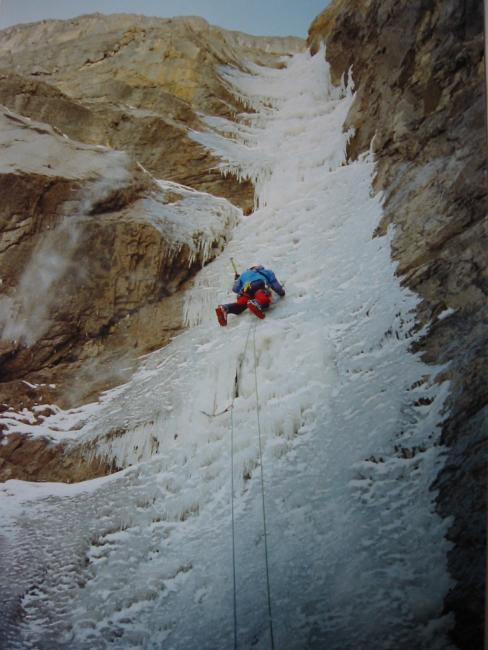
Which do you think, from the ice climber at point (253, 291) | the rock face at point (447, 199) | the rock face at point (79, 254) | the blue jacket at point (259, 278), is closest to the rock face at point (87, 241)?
the rock face at point (79, 254)

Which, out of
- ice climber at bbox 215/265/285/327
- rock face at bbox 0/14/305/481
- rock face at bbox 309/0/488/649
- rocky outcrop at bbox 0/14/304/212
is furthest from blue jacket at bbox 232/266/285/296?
rocky outcrop at bbox 0/14/304/212

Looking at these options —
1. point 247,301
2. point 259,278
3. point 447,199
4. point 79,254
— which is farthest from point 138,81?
point 447,199

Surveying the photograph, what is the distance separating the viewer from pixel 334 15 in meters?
10.4

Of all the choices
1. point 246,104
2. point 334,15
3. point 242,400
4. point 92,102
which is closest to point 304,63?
point 334,15

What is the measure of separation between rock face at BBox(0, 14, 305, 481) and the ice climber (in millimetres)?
812

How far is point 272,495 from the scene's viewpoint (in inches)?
145

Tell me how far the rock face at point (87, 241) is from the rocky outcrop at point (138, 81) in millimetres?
35

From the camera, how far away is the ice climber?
502cm

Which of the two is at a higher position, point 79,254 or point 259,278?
point 259,278

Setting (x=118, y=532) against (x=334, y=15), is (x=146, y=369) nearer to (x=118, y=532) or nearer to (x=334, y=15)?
(x=118, y=532)

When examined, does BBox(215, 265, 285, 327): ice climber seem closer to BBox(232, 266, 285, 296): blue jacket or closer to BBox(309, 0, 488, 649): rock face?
BBox(232, 266, 285, 296): blue jacket

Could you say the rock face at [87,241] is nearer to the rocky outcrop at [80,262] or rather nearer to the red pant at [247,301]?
the rocky outcrop at [80,262]

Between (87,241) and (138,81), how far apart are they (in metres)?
5.14

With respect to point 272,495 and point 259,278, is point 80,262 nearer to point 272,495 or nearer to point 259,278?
point 259,278
